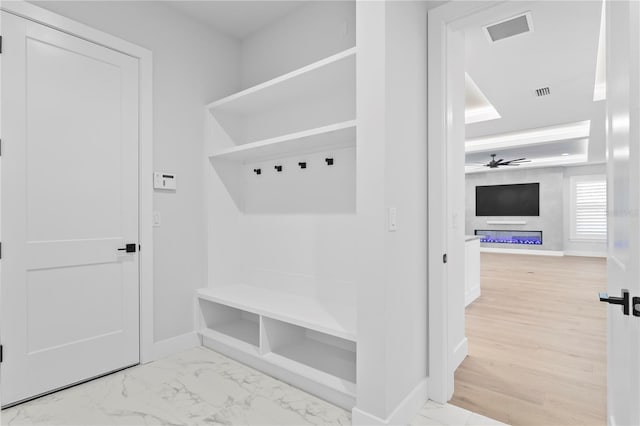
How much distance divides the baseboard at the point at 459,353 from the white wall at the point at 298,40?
2372 mm

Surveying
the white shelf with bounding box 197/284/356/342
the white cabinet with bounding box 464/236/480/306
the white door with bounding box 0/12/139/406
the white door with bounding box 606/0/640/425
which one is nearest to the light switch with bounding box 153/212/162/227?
the white door with bounding box 0/12/139/406

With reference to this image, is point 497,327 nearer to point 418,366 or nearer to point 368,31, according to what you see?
point 418,366

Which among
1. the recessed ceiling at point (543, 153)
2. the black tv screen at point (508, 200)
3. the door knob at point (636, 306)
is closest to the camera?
the door knob at point (636, 306)

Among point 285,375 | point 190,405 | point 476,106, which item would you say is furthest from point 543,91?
point 190,405

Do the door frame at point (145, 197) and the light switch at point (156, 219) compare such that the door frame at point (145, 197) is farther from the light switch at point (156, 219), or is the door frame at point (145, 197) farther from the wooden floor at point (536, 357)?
the wooden floor at point (536, 357)

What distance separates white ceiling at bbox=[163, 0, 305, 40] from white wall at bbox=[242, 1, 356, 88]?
0.23 feet

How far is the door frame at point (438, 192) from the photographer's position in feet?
6.56

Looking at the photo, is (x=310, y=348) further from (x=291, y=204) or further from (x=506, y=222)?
(x=506, y=222)

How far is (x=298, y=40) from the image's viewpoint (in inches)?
110

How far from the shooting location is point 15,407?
1938mm

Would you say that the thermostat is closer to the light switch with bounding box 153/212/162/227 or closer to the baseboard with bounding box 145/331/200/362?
the light switch with bounding box 153/212/162/227

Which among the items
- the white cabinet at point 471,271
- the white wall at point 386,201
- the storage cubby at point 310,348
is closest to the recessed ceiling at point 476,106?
the white cabinet at point 471,271

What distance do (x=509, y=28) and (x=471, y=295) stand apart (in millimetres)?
3034

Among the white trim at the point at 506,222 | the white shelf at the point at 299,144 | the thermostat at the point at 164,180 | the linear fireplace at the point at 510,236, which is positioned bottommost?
the linear fireplace at the point at 510,236
